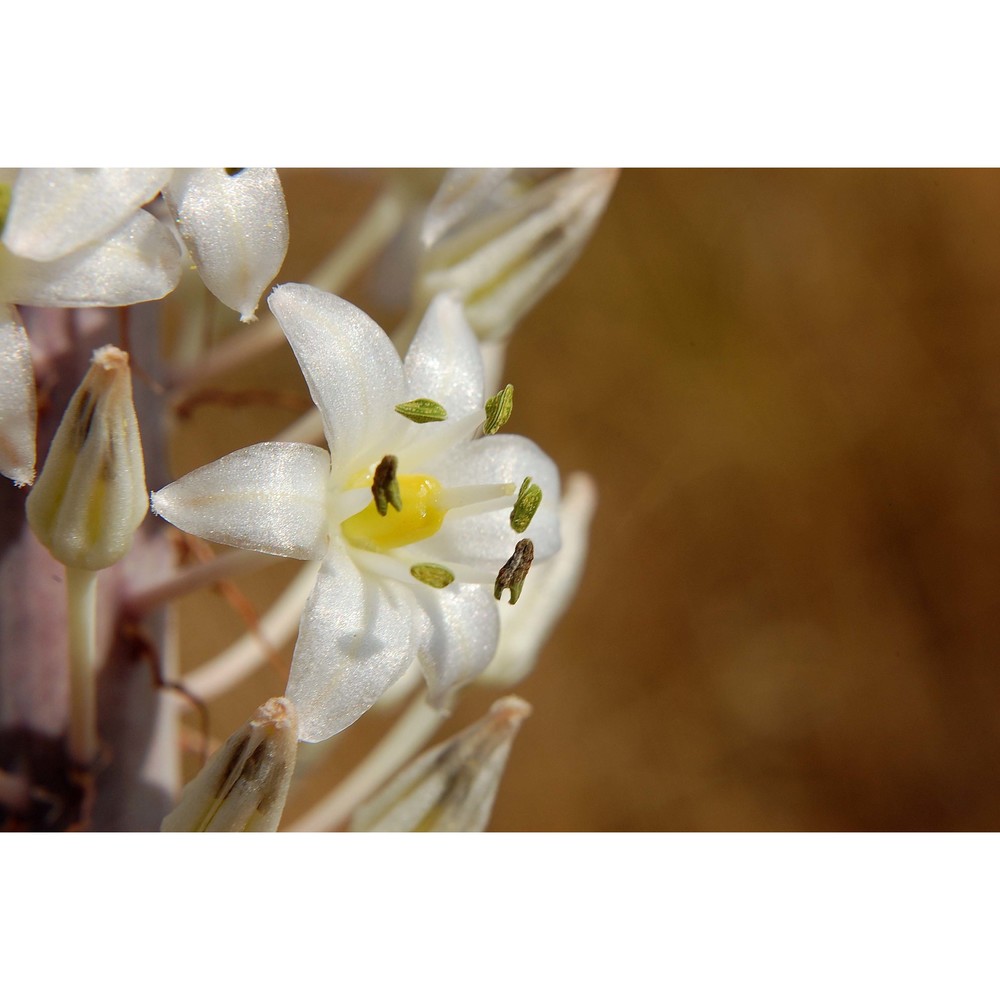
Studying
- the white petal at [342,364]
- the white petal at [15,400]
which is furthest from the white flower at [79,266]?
the white petal at [342,364]

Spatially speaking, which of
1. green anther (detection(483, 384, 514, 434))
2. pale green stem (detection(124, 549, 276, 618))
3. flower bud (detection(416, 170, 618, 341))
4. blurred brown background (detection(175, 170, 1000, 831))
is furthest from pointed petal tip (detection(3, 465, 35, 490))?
blurred brown background (detection(175, 170, 1000, 831))

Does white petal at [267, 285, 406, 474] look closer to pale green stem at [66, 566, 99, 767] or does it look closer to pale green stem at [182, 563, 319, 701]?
pale green stem at [66, 566, 99, 767]

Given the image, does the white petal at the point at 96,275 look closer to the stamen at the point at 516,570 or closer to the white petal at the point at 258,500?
the white petal at the point at 258,500

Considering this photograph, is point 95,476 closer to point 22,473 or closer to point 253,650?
point 22,473

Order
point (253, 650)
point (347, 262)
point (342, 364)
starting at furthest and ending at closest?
point (347, 262) → point (253, 650) → point (342, 364)

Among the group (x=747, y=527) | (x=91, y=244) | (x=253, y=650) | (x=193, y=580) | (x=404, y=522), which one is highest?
(x=91, y=244)

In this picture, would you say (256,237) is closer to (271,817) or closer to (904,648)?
(271,817)

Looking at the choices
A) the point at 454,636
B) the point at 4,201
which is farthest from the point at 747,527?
the point at 4,201
